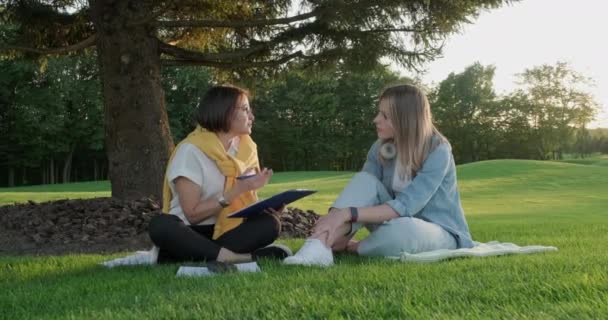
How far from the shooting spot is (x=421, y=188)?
12.7 feet

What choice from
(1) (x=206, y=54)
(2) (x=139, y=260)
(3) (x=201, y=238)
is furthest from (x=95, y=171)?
(3) (x=201, y=238)

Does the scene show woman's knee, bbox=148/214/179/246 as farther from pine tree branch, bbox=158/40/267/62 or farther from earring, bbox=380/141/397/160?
pine tree branch, bbox=158/40/267/62

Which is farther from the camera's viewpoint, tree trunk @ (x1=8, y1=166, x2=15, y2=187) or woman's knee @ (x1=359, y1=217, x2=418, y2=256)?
tree trunk @ (x1=8, y1=166, x2=15, y2=187)

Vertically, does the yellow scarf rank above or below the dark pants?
above

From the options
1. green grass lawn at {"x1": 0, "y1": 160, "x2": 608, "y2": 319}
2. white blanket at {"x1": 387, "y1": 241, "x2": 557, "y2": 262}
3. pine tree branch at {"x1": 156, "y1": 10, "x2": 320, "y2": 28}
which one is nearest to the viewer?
green grass lawn at {"x1": 0, "y1": 160, "x2": 608, "y2": 319}

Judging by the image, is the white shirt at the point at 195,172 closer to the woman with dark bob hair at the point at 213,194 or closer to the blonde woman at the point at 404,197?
the woman with dark bob hair at the point at 213,194

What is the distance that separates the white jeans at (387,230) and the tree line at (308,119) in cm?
2480

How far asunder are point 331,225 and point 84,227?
3629 millimetres

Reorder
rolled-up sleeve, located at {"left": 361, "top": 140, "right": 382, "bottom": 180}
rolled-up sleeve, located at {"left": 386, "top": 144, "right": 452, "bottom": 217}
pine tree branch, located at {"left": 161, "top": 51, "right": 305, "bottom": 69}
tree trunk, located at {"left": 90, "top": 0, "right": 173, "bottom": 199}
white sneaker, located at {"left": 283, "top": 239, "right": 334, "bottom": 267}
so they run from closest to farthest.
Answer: white sneaker, located at {"left": 283, "top": 239, "right": 334, "bottom": 267}
rolled-up sleeve, located at {"left": 386, "top": 144, "right": 452, "bottom": 217}
rolled-up sleeve, located at {"left": 361, "top": 140, "right": 382, "bottom": 180}
tree trunk, located at {"left": 90, "top": 0, "right": 173, "bottom": 199}
pine tree branch, located at {"left": 161, "top": 51, "right": 305, "bottom": 69}

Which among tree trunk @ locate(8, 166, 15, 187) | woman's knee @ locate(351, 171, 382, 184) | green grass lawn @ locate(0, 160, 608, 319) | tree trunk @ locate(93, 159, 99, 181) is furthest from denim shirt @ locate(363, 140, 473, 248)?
tree trunk @ locate(93, 159, 99, 181)

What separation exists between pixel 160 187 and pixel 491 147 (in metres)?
40.1

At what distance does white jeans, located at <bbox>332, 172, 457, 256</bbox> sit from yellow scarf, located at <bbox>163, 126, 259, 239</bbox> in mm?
598

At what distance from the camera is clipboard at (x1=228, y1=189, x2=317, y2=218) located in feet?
11.6

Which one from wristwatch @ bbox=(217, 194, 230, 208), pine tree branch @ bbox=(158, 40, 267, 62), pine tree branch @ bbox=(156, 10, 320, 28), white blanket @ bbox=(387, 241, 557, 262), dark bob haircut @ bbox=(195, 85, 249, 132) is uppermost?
pine tree branch @ bbox=(156, 10, 320, 28)
